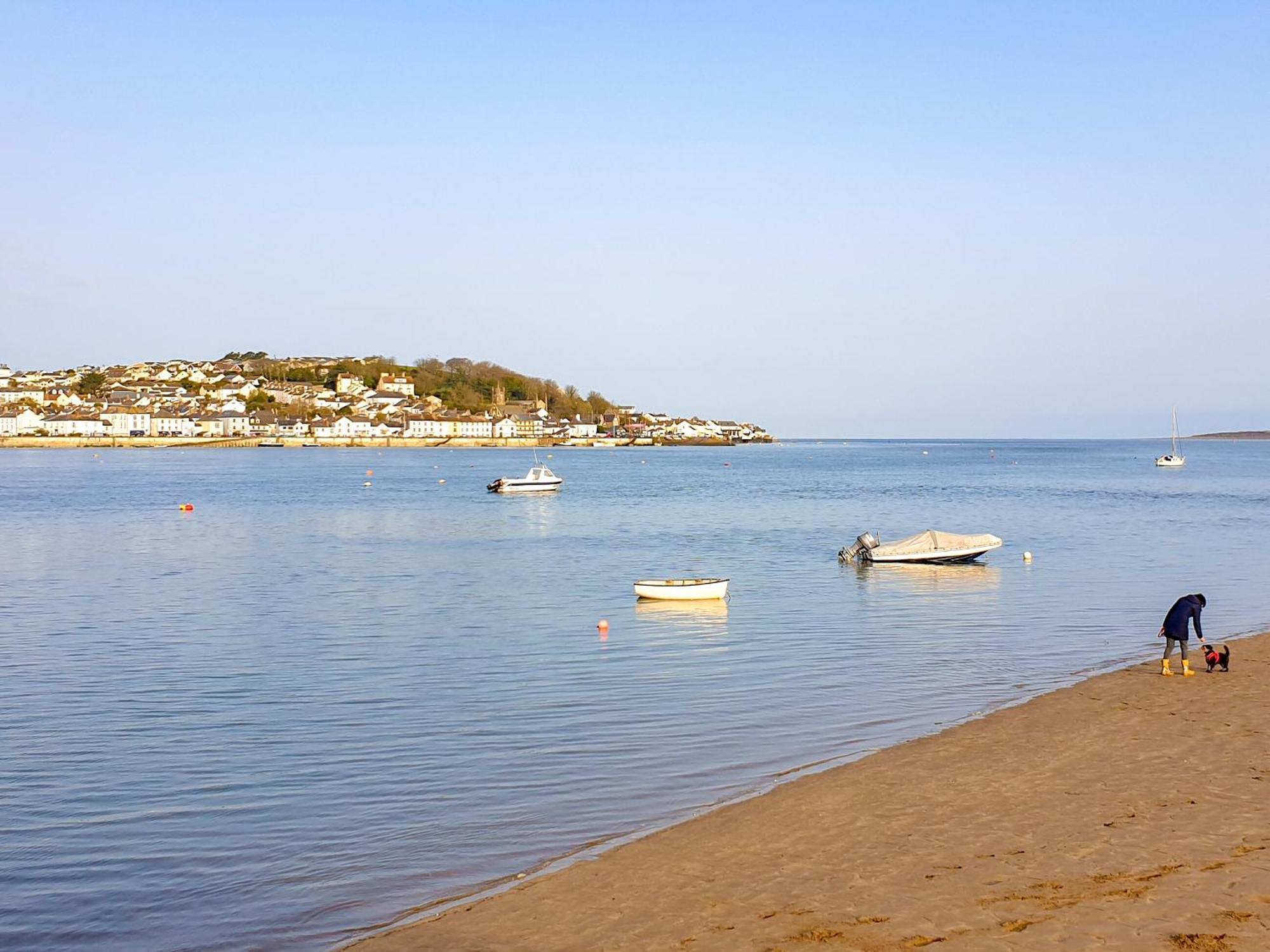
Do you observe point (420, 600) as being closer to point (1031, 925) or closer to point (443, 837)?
point (443, 837)

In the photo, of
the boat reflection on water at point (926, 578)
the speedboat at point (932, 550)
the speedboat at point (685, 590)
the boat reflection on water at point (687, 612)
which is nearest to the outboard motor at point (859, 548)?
the speedboat at point (932, 550)

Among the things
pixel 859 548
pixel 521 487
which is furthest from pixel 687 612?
pixel 521 487

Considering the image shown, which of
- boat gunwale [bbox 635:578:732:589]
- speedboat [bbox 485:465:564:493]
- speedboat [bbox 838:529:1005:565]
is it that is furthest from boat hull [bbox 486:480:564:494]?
boat gunwale [bbox 635:578:732:589]

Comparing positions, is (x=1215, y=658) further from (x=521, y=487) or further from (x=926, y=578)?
(x=521, y=487)

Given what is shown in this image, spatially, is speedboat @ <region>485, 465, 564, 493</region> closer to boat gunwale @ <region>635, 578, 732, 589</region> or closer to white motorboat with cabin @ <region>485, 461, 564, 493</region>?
white motorboat with cabin @ <region>485, 461, 564, 493</region>

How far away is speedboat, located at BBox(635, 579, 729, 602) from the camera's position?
26.1m

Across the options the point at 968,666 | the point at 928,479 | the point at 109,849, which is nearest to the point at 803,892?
the point at 109,849

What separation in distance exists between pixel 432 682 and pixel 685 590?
9.56 meters

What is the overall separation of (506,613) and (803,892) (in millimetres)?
17257

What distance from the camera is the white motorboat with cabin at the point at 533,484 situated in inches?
2923

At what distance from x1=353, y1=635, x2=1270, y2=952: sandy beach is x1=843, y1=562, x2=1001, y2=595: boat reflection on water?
16422 mm

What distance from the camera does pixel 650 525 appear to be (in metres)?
51.0

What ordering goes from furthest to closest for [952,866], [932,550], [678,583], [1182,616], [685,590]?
[932,550], [678,583], [685,590], [1182,616], [952,866]

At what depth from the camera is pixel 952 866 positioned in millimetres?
8789
